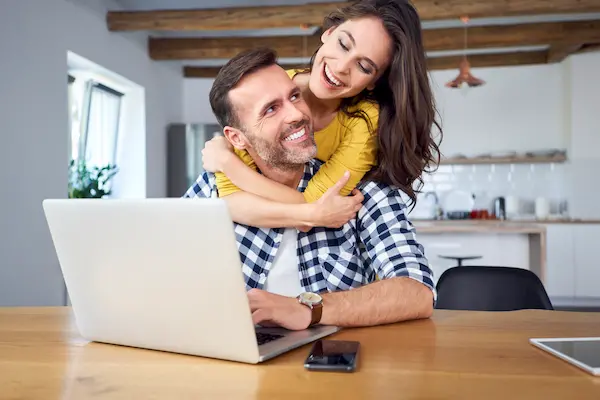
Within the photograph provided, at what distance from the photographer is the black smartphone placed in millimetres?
1031

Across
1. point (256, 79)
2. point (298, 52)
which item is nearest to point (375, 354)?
point (256, 79)

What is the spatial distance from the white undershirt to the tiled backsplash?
618 centimetres

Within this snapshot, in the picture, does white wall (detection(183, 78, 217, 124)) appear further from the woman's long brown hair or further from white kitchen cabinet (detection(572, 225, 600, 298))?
the woman's long brown hair

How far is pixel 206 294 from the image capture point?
105cm

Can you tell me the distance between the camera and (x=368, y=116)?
1888mm

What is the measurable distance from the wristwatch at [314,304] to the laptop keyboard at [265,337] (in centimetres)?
11

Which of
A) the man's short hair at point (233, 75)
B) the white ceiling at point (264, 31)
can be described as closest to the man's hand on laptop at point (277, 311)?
the man's short hair at point (233, 75)

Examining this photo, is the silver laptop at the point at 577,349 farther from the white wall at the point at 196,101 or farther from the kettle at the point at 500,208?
the white wall at the point at 196,101

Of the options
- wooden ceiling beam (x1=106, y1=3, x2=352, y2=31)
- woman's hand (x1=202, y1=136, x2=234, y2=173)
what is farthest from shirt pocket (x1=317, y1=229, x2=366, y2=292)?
wooden ceiling beam (x1=106, y1=3, x2=352, y2=31)

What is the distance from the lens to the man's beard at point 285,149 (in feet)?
5.83

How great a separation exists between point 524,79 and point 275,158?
22.5 feet

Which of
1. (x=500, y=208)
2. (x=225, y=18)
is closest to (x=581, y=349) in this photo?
(x=225, y=18)

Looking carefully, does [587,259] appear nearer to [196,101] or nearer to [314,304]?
[196,101]

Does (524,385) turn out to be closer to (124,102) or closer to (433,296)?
(433,296)
